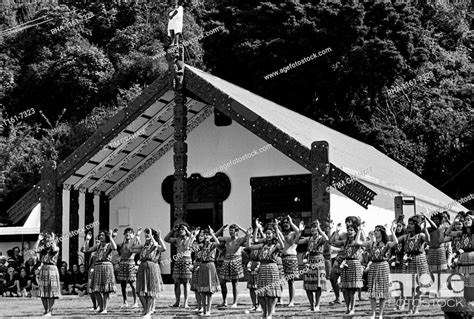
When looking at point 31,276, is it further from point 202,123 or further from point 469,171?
point 469,171

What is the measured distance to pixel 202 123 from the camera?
84.3 ft

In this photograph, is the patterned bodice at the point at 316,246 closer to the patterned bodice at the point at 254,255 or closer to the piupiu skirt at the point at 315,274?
the piupiu skirt at the point at 315,274

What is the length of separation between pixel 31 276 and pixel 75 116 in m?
21.5

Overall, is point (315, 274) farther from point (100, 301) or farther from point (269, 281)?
point (100, 301)

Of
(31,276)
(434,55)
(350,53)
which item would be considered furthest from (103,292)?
(434,55)

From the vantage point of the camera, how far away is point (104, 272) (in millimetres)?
16938

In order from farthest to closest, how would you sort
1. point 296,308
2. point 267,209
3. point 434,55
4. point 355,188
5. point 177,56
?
point 434,55 → point 267,209 → point 177,56 → point 355,188 → point 296,308

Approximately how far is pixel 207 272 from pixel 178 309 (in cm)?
170

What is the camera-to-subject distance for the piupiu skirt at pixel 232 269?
16797 mm

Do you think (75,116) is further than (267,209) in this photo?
Yes

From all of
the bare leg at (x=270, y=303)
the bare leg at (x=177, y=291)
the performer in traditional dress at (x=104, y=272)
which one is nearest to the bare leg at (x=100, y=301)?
the performer in traditional dress at (x=104, y=272)

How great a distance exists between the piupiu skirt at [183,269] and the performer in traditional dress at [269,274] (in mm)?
2881

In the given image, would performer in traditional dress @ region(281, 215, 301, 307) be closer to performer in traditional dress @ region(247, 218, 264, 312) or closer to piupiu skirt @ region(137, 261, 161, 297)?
performer in traditional dress @ region(247, 218, 264, 312)

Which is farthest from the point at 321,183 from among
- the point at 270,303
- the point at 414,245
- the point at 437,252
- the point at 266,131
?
the point at 270,303
